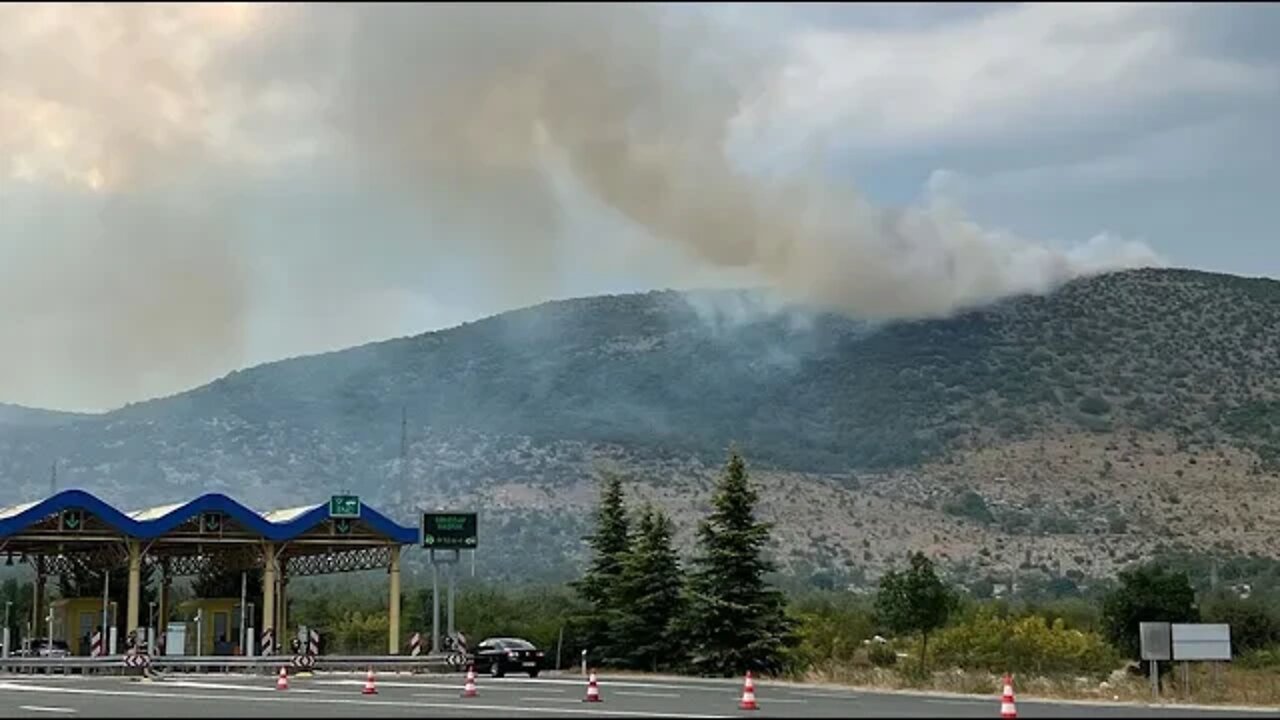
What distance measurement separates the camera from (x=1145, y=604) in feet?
174

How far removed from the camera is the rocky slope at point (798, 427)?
11206 cm

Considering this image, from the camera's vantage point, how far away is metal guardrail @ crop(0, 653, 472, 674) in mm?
56719

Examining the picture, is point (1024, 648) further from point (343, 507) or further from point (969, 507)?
point (969, 507)

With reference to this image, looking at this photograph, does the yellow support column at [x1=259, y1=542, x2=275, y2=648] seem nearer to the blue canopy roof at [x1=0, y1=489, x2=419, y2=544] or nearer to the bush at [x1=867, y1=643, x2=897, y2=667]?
the blue canopy roof at [x1=0, y1=489, x2=419, y2=544]

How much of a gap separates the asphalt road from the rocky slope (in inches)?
2429

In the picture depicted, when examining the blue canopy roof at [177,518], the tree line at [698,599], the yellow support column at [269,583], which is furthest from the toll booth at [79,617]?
the tree line at [698,599]

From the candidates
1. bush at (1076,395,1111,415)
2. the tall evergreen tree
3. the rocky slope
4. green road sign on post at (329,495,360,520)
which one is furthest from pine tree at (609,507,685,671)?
bush at (1076,395,1111,415)

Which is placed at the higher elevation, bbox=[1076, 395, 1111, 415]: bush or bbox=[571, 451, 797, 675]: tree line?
bbox=[1076, 395, 1111, 415]: bush

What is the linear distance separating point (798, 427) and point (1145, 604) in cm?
8622

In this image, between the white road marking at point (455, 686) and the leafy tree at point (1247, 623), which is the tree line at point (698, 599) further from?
the leafy tree at point (1247, 623)

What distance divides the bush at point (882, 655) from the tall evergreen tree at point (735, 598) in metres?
4.24

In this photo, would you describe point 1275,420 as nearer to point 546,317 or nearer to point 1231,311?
point 1231,311

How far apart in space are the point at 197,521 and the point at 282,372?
116m

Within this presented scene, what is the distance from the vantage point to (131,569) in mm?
61750
